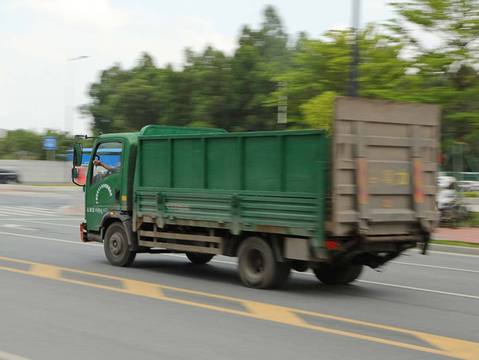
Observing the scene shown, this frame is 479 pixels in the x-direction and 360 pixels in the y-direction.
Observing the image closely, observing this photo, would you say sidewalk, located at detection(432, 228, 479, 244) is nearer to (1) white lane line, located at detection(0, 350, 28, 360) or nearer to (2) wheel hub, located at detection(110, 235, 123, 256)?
(2) wheel hub, located at detection(110, 235, 123, 256)

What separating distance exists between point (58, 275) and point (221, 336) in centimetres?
517

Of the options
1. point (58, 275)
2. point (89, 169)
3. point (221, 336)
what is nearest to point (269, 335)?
point (221, 336)

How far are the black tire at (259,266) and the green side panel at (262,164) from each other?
813 mm

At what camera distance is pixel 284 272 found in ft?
35.7

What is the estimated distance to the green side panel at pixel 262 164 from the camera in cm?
1078

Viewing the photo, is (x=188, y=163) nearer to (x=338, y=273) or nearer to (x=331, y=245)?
(x=338, y=273)

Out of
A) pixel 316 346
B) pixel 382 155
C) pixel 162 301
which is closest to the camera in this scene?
pixel 316 346

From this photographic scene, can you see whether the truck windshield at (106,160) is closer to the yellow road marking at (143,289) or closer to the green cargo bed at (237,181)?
the green cargo bed at (237,181)

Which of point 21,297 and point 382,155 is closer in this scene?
point 21,297

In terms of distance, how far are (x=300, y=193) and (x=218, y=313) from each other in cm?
222

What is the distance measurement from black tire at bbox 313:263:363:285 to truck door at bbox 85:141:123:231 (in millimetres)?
3867

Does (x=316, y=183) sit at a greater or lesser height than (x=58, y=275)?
greater

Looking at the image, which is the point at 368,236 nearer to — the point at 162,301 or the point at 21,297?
the point at 162,301

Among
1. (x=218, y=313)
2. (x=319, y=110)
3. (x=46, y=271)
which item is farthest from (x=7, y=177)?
(x=218, y=313)
